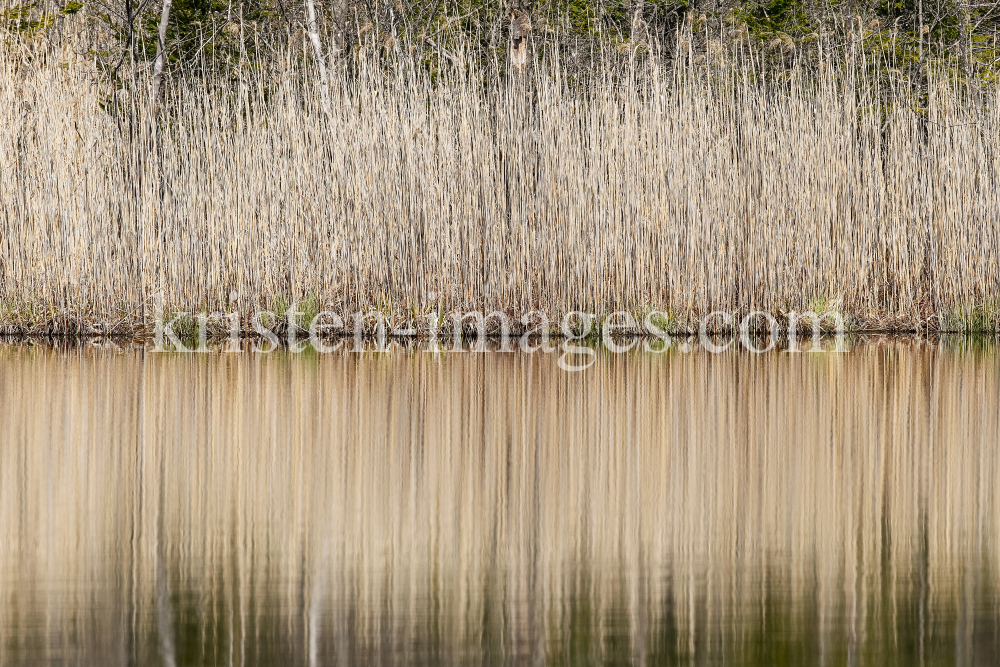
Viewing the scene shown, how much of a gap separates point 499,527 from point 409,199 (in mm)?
3877

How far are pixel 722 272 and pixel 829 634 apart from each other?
14.5 feet

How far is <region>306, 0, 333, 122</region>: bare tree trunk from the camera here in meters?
5.46

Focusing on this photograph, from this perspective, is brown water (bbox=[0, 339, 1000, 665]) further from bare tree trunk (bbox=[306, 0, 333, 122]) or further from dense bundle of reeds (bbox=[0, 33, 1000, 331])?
bare tree trunk (bbox=[306, 0, 333, 122])

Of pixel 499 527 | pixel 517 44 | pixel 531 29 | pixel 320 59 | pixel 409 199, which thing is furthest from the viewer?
pixel 517 44

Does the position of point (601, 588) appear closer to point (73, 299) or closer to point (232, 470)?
point (232, 470)

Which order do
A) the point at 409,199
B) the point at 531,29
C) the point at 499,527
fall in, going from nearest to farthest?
the point at 499,527
the point at 409,199
the point at 531,29

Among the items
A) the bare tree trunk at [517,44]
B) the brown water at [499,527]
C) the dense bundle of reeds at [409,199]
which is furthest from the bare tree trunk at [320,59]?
the brown water at [499,527]

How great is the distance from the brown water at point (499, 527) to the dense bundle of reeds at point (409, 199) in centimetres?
208

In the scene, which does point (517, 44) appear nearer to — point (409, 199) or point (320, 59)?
point (320, 59)

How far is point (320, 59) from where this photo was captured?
21.3 feet

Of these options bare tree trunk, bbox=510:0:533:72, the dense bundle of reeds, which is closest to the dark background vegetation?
bare tree trunk, bbox=510:0:533:72

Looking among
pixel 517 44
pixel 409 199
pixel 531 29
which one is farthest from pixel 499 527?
pixel 517 44

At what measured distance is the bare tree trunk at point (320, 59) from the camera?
5.46 meters

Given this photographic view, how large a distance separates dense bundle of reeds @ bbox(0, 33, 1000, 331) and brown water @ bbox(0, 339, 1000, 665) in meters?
2.08
